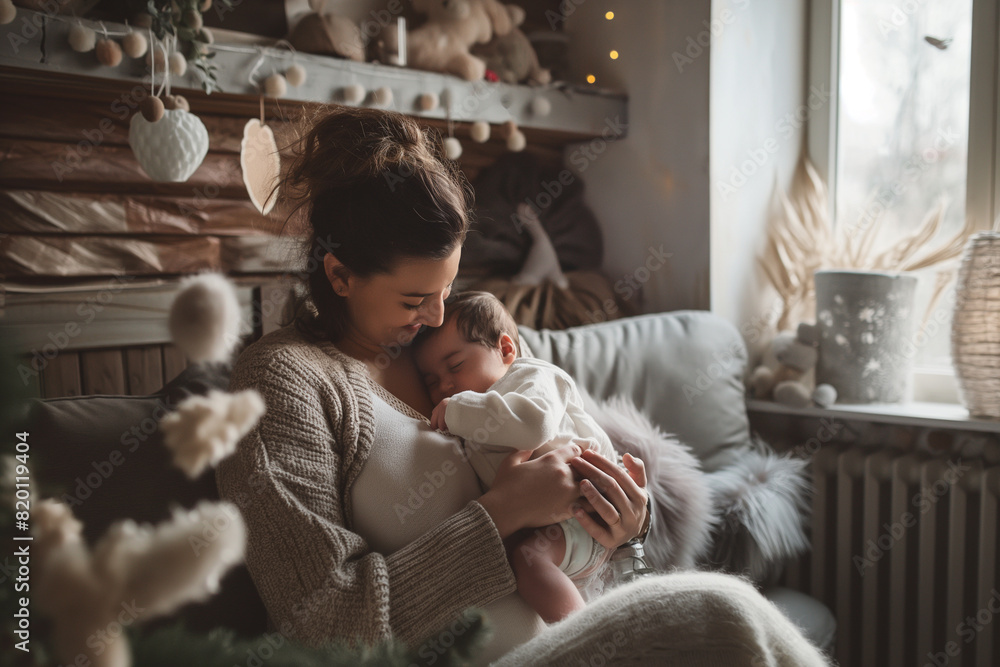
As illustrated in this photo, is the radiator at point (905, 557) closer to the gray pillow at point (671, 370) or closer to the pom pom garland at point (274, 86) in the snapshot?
the gray pillow at point (671, 370)

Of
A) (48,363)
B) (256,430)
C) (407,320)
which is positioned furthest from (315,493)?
(48,363)

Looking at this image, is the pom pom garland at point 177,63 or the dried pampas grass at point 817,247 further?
the dried pampas grass at point 817,247

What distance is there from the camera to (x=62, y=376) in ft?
4.95

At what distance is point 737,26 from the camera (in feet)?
7.05

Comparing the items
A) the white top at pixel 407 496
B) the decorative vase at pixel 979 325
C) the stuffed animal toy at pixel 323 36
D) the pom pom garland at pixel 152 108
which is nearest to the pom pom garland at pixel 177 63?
the pom pom garland at pixel 152 108

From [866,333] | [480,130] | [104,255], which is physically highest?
[480,130]

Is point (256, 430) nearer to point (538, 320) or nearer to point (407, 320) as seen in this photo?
point (407, 320)

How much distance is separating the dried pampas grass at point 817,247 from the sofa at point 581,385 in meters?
A: 0.35

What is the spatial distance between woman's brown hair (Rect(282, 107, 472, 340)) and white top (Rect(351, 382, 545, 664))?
23 cm

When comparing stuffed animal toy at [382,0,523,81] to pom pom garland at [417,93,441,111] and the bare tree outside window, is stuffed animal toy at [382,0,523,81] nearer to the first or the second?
pom pom garland at [417,93,441,111]

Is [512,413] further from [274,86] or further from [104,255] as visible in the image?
[104,255]

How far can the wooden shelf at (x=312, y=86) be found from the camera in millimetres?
1297

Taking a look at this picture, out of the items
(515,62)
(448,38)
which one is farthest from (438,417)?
(515,62)

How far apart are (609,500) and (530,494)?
143 millimetres
